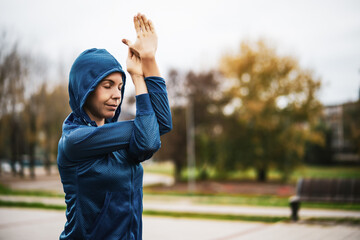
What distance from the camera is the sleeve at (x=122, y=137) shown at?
1436 mm

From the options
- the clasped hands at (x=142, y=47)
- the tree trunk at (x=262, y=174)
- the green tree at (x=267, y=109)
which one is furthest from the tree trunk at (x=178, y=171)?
the clasped hands at (x=142, y=47)

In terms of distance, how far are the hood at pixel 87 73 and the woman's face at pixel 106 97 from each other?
4 cm

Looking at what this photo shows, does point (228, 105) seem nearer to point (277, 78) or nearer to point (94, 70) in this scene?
point (277, 78)

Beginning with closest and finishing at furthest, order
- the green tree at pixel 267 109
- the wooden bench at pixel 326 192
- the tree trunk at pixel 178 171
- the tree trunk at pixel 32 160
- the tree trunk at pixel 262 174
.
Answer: the wooden bench at pixel 326 192
the green tree at pixel 267 109
the tree trunk at pixel 262 174
the tree trunk at pixel 178 171
the tree trunk at pixel 32 160

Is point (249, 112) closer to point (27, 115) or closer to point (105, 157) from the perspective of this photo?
point (27, 115)

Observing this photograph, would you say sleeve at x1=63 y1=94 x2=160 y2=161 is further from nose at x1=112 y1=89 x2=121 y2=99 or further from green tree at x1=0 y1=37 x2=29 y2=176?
green tree at x1=0 y1=37 x2=29 y2=176

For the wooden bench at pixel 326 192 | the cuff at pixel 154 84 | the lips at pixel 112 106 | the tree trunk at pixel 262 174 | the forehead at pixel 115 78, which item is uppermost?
the forehead at pixel 115 78

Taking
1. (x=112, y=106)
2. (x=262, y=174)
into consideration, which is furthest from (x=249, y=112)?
(x=112, y=106)

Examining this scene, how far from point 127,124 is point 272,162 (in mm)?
29208

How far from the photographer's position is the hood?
1.53 metres

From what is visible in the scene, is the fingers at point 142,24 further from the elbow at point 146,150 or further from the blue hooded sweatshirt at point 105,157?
the elbow at point 146,150

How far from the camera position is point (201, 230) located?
8.02m

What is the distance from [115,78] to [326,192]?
8963 millimetres

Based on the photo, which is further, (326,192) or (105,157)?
(326,192)
